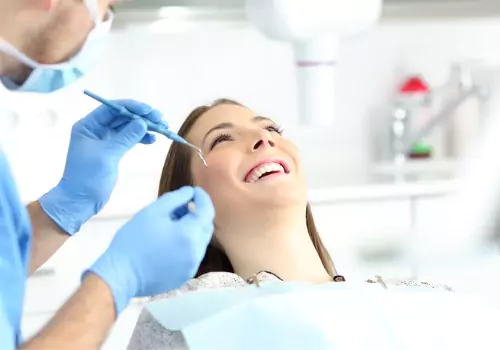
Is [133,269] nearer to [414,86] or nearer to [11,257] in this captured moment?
[11,257]

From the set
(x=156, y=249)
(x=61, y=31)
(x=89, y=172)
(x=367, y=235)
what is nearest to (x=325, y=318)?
(x=156, y=249)

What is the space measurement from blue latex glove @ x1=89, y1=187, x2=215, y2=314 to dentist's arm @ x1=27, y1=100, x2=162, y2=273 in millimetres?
263

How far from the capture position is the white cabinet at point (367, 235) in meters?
2.05

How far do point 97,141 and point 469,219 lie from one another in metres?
1.32

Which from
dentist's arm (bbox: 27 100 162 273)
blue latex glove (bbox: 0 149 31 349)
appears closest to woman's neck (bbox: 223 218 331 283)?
dentist's arm (bbox: 27 100 162 273)

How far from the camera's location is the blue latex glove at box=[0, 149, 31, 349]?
0.91m

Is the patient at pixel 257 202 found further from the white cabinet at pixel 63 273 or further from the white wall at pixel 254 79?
the white wall at pixel 254 79

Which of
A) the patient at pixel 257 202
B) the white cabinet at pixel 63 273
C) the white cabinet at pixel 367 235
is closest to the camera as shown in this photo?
the patient at pixel 257 202

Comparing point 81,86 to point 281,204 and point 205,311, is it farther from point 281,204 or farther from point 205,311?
point 205,311

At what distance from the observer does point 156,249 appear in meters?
0.98

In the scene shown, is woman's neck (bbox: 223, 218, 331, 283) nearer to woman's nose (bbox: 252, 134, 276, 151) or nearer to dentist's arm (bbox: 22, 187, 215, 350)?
woman's nose (bbox: 252, 134, 276, 151)

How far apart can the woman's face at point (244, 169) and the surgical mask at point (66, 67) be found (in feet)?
1.40

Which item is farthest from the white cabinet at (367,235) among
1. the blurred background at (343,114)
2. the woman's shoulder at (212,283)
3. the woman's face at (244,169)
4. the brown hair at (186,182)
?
the woman's shoulder at (212,283)

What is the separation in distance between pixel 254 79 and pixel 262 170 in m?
1.07
